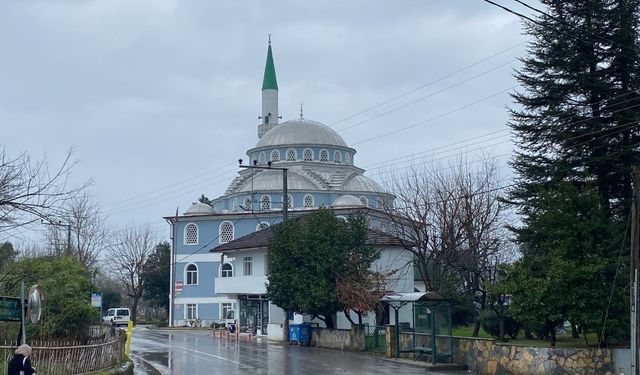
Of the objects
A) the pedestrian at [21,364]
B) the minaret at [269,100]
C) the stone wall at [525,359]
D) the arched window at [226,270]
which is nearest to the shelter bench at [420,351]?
the stone wall at [525,359]

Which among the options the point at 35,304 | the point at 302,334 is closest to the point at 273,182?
the point at 302,334

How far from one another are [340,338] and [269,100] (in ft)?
213

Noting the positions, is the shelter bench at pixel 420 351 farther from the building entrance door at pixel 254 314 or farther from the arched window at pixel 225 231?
the arched window at pixel 225 231

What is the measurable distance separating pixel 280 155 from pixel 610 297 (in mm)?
66843

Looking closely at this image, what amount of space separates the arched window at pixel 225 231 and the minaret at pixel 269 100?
21.9 m

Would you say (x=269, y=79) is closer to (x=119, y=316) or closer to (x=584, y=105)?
(x=119, y=316)

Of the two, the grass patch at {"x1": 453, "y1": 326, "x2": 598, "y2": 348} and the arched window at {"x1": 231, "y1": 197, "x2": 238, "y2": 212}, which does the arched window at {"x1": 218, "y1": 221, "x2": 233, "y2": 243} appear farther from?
the grass patch at {"x1": 453, "y1": 326, "x2": 598, "y2": 348}

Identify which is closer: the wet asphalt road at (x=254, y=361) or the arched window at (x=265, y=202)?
the wet asphalt road at (x=254, y=361)

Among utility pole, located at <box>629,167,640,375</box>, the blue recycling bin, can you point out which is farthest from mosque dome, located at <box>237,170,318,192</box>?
utility pole, located at <box>629,167,640,375</box>

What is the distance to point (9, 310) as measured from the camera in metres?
15.9

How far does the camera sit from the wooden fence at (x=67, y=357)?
17772 millimetres

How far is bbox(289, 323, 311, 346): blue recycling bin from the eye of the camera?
133 feet

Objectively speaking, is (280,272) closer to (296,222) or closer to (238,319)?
(296,222)

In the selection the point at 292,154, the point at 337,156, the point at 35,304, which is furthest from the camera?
the point at 337,156
